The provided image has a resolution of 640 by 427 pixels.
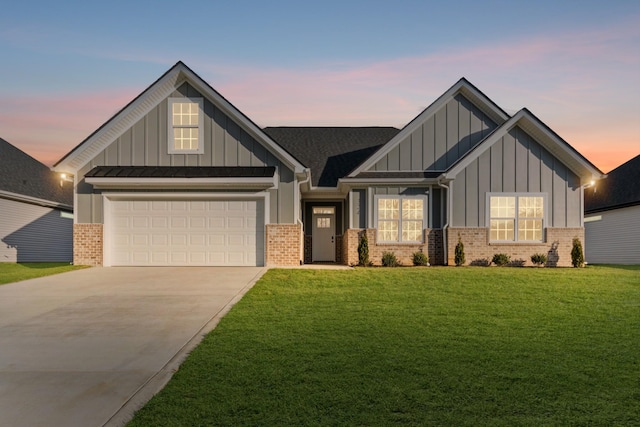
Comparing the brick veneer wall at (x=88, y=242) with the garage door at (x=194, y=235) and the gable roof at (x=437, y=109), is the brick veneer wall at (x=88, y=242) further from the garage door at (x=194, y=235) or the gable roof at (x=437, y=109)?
the gable roof at (x=437, y=109)

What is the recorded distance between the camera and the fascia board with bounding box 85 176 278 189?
54.6 ft

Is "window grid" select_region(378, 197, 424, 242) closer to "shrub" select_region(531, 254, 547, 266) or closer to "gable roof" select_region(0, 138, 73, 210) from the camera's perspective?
"shrub" select_region(531, 254, 547, 266)

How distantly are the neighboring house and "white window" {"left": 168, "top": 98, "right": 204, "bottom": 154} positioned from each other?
20.1 m

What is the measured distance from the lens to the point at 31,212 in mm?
24828

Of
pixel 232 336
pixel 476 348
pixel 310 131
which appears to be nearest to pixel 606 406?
pixel 476 348

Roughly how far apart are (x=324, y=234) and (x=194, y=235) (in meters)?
6.81

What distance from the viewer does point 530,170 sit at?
58.1 ft

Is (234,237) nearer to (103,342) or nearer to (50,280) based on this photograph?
(50,280)

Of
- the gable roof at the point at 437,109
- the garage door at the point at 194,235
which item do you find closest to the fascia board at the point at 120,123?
the garage door at the point at 194,235

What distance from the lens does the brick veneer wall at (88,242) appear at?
1733 cm

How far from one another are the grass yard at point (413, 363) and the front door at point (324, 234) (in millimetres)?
10870

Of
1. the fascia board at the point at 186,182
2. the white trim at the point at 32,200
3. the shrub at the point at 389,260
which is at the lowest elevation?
the shrub at the point at 389,260

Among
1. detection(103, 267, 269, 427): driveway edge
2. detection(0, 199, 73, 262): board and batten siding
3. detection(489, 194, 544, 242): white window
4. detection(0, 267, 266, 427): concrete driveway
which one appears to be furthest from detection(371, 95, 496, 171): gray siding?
detection(0, 199, 73, 262): board and batten siding

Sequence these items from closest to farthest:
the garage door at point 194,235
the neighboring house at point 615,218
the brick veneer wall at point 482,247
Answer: the garage door at point 194,235 → the brick veneer wall at point 482,247 → the neighboring house at point 615,218
